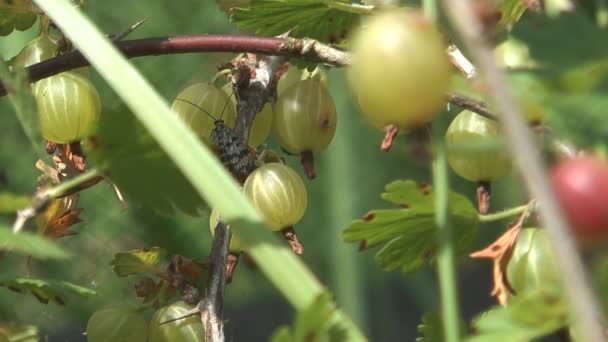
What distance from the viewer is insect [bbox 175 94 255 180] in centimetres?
37

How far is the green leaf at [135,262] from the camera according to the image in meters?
0.37

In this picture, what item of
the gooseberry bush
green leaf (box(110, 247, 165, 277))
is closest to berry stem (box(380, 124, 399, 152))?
the gooseberry bush

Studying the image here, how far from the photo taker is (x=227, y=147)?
0.37 m

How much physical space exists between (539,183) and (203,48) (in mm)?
248

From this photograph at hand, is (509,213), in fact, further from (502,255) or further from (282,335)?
(282,335)

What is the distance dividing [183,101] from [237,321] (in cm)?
106

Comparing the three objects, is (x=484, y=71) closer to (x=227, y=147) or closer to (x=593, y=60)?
(x=593, y=60)

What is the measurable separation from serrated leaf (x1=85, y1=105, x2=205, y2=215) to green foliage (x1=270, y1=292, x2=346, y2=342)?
2.4 inches

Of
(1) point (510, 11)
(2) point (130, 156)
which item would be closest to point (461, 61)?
(1) point (510, 11)

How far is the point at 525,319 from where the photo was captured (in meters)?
0.16

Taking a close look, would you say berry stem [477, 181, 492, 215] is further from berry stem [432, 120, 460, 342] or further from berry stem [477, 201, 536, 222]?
berry stem [432, 120, 460, 342]

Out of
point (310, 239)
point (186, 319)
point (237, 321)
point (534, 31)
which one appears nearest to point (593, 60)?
point (534, 31)

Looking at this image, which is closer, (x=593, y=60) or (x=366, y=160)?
(x=593, y=60)

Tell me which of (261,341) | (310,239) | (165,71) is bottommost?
(261,341)
